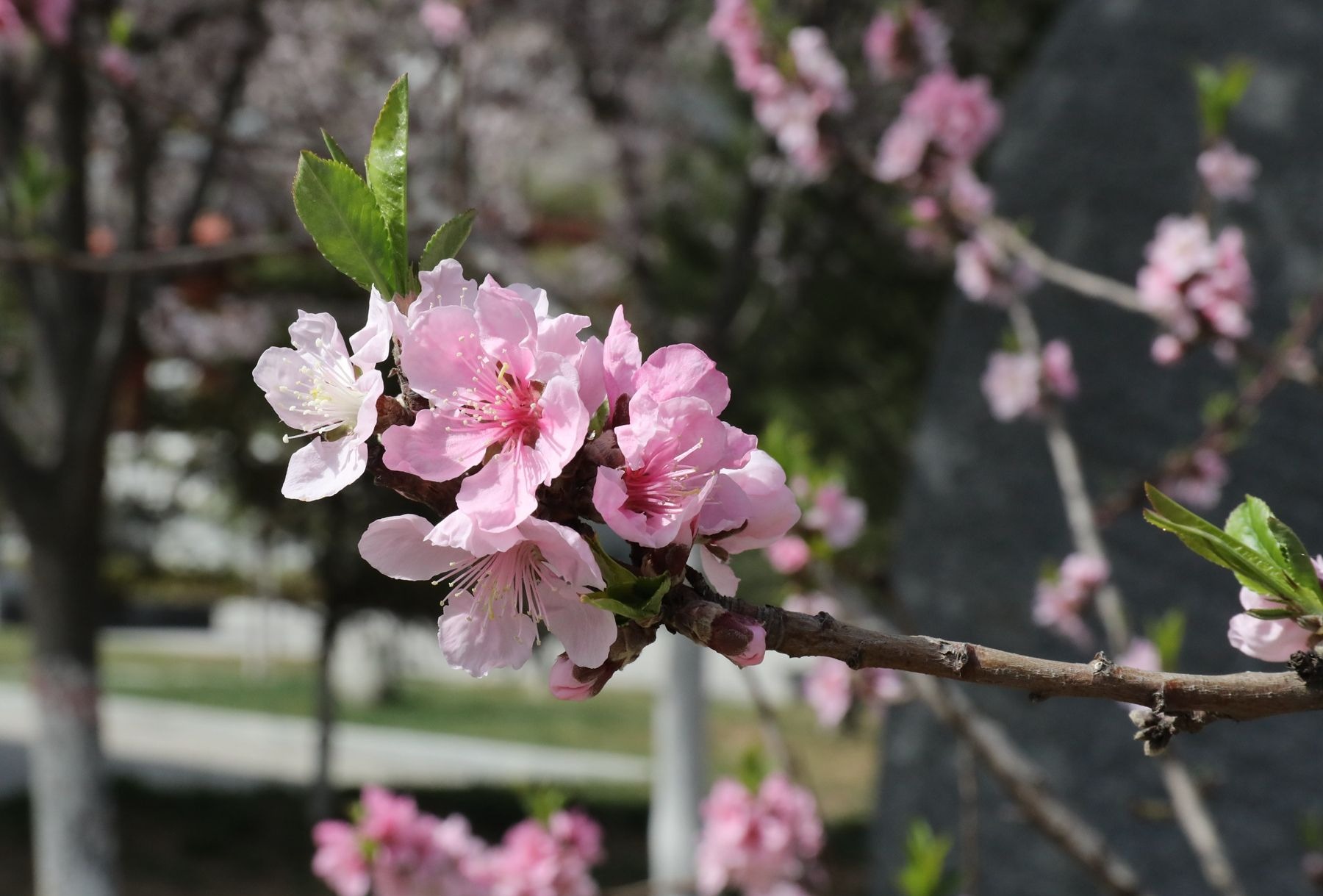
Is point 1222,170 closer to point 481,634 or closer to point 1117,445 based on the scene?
point 1117,445

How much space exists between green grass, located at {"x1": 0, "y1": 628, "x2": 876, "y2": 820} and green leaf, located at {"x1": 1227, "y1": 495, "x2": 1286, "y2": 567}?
9.40 m

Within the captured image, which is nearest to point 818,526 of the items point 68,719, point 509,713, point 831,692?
point 831,692

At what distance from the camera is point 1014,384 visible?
316 centimetres

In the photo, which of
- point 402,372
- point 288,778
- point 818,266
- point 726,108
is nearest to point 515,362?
point 402,372

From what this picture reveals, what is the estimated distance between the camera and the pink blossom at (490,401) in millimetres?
805

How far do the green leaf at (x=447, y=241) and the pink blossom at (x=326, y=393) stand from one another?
2.2 inches

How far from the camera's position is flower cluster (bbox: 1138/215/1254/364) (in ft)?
7.77

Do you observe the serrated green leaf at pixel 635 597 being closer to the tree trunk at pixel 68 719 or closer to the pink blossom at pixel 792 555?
the pink blossom at pixel 792 555

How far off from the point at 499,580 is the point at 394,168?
1.02ft

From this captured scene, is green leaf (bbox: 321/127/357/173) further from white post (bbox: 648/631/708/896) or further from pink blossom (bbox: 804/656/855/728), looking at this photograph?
white post (bbox: 648/631/708/896)

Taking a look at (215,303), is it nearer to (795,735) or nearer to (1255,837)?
(1255,837)

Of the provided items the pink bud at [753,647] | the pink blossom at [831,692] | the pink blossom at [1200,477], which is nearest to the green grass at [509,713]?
the pink blossom at [831,692]

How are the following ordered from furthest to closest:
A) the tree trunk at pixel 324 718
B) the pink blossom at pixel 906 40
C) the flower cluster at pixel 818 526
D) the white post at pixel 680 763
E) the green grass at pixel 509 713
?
the green grass at pixel 509 713 < the tree trunk at pixel 324 718 < the white post at pixel 680 763 < the pink blossom at pixel 906 40 < the flower cluster at pixel 818 526

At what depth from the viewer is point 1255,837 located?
345cm
